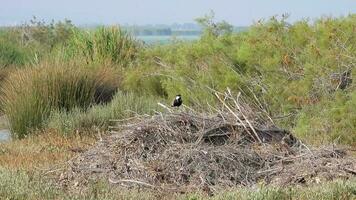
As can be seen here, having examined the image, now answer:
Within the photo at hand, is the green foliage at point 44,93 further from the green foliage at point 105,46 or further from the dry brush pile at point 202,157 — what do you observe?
the dry brush pile at point 202,157

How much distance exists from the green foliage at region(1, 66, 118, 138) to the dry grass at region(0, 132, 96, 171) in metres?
0.92

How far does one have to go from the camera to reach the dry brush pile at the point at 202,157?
9.96m

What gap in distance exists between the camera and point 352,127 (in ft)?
43.8

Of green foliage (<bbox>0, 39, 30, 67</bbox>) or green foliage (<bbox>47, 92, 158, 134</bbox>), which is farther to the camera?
green foliage (<bbox>0, 39, 30, 67</bbox>)

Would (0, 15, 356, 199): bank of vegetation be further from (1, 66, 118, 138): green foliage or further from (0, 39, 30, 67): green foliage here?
(0, 39, 30, 67): green foliage

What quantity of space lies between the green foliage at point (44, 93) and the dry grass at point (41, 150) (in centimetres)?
92

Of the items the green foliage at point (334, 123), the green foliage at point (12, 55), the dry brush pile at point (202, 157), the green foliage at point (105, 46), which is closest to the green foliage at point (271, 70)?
the green foliage at point (334, 123)

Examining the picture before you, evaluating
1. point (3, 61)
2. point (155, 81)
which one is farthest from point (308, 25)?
point (3, 61)

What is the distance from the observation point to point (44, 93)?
15734mm

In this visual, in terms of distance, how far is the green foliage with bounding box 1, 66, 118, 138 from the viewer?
15.5 m

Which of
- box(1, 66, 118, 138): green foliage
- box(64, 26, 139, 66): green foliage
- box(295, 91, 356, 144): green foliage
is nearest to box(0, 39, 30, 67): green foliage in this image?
box(64, 26, 139, 66): green foliage

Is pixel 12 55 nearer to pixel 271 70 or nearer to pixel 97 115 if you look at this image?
pixel 97 115

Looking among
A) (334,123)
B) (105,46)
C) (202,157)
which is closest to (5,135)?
(105,46)

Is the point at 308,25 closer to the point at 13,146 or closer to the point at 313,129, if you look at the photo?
the point at 313,129
